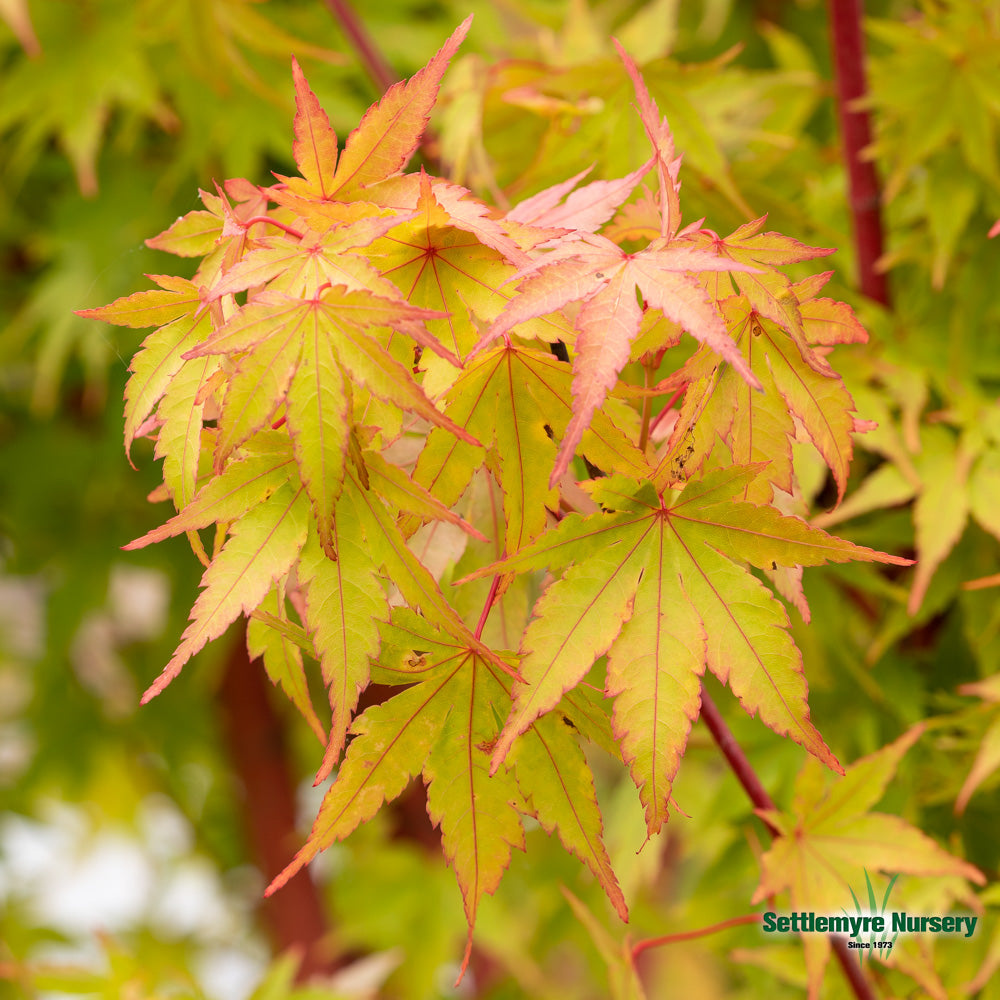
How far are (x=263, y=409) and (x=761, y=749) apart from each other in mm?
578

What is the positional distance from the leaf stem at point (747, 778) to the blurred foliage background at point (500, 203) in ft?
0.15

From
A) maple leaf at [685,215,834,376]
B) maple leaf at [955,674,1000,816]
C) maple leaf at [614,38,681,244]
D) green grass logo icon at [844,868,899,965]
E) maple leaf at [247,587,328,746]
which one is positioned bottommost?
maple leaf at [955,674,1000,816]

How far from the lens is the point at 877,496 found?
0.69m

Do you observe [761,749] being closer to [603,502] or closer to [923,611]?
[923,611]

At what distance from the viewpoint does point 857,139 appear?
2.51 ft

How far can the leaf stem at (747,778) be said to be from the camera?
0.42 metres

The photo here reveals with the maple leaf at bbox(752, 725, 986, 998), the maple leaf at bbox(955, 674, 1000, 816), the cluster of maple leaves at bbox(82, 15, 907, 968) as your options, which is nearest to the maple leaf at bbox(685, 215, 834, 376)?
the cluster of maple leaves at bbox(82, 15, 907, 968)

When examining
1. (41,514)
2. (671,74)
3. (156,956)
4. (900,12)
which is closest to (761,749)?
(671,74)

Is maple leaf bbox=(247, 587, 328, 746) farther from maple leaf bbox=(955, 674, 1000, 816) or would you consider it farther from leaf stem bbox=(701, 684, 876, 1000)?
maple leaf bbox=(955, 674, 1000, 816)

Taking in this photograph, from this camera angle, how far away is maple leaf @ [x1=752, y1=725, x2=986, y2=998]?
48 cm

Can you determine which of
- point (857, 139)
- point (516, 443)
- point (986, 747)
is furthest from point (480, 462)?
point (857, 139)

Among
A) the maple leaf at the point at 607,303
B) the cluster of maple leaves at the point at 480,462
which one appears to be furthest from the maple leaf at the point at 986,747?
the maple leaf at the point at 607,303

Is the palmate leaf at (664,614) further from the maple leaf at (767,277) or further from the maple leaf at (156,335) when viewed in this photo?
the maple leaf at (156,335)

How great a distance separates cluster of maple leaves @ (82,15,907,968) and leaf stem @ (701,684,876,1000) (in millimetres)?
49
